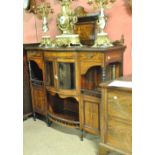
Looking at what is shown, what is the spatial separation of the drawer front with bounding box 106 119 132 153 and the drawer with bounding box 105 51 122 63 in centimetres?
56

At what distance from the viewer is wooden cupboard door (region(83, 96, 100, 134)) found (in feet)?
6.89

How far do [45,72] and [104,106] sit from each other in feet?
3.25

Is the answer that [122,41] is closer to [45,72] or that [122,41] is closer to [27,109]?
[45,72]

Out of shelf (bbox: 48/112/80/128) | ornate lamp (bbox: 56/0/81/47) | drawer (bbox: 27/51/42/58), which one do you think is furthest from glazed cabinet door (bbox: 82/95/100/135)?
drawer (bbox: 27/51/42/58)

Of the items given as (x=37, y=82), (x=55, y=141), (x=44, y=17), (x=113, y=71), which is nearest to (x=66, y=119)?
(x=55, y=141)

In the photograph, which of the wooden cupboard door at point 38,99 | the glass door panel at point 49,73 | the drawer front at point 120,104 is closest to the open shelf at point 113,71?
the drawer front at point 120,104

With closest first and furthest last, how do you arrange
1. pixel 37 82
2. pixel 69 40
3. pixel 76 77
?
pixel 76 77
pixel 69 40
pixel 37 82

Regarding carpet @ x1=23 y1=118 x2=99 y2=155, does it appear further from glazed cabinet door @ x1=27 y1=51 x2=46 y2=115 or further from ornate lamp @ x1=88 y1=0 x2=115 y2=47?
ornate lamp @ x1=88 y1=0 x2=115 y2=47

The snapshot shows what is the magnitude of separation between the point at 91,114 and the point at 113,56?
0.60 meters

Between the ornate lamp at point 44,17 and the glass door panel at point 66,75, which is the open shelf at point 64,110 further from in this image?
the ornate lamp at point 44,17

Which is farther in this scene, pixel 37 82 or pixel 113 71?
pixel 37 82

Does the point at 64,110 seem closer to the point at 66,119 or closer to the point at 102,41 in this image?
the point at 66,119

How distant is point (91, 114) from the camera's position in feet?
7.09

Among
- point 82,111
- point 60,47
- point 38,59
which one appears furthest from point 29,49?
point 82,111
